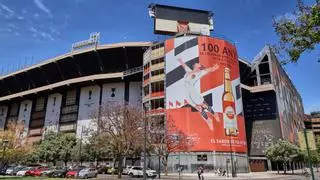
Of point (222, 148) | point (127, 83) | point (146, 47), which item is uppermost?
point (146, 47)

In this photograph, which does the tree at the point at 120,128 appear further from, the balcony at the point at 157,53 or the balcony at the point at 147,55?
the balcony at the point at 147,55

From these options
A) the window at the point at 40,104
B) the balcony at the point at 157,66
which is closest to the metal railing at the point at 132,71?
the balcony at the point at 157,66

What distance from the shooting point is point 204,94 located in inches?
2798

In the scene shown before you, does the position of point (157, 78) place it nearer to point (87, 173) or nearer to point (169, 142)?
point (169, 142)

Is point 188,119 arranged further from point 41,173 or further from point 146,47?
point 41,173

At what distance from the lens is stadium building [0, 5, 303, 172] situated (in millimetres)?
69938

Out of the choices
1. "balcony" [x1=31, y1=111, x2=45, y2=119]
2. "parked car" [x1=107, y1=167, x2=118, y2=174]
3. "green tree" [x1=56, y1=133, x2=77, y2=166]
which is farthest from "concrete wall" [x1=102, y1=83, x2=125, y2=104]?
"parked car" [x1=107, y1=167, x2=118, y2=174]

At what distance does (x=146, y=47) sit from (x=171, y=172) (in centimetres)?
3452

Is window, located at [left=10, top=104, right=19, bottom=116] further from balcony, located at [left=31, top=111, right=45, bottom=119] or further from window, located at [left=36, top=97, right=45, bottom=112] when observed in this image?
window, located at [left=36, top=97, right=45, bottom=112]

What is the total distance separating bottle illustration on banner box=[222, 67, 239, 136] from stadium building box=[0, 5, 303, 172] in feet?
0.76

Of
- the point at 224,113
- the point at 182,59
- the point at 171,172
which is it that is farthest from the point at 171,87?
the point at 171,172

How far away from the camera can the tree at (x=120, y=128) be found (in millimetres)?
48156

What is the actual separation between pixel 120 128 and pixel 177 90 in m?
25.4

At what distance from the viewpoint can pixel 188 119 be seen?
69312mm
